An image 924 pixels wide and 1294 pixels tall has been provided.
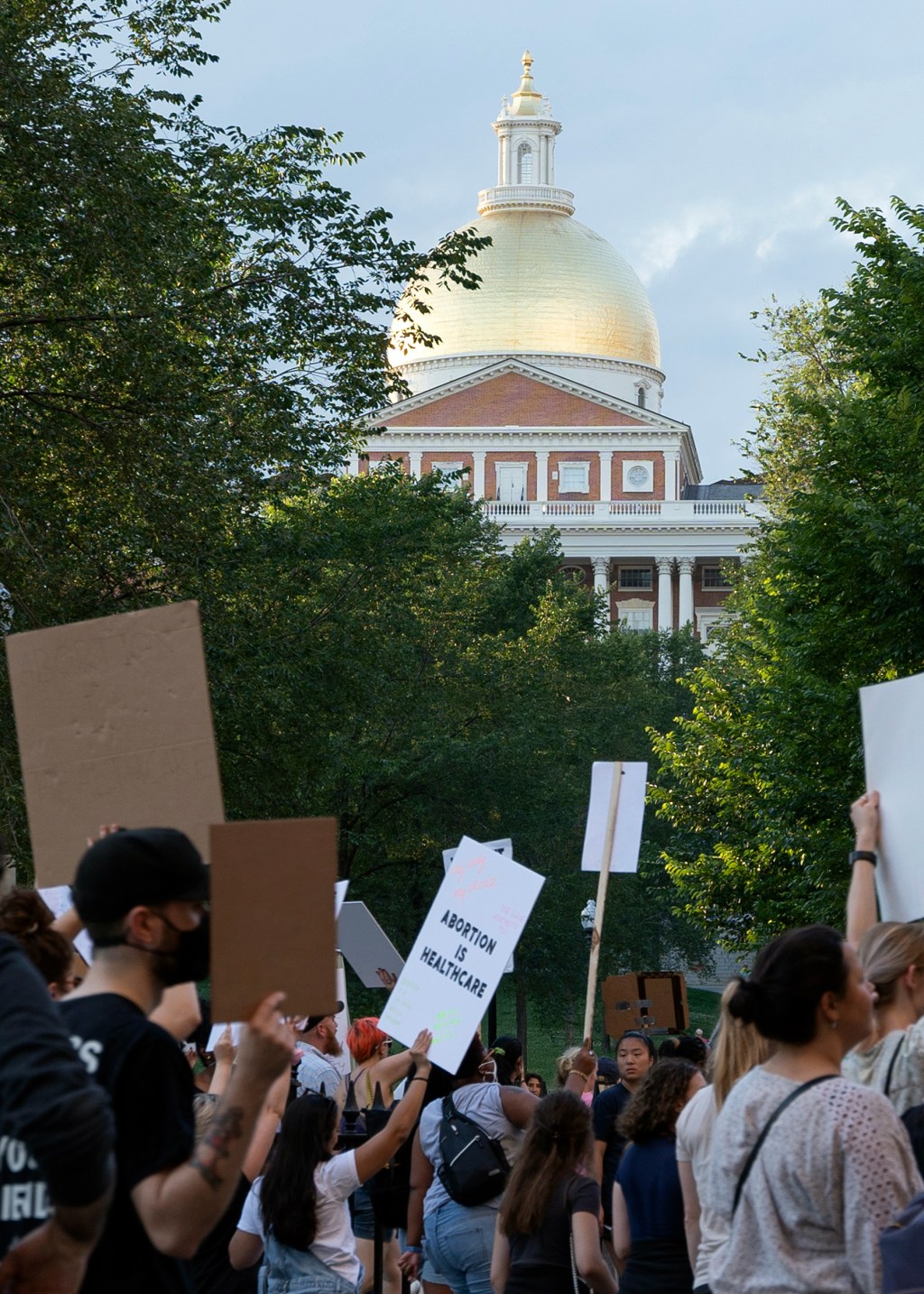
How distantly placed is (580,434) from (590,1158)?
8661 cm

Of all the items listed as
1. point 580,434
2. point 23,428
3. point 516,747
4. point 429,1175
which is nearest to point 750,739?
point 516,747

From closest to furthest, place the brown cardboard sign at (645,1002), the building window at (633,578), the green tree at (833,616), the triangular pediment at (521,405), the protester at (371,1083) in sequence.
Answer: the protester at (371,1083) → the brown cardboard sign at (645,1002) → the green tree at (833,616) → the triangular pediment at (521,405) → the building window at (633,578)

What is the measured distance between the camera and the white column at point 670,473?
93125 mm

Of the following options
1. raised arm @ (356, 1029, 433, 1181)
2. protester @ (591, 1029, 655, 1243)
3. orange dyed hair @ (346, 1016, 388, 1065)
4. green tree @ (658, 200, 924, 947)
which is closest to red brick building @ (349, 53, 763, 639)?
green tree @ (658, 200, 924, 947)

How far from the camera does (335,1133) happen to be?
615 cm

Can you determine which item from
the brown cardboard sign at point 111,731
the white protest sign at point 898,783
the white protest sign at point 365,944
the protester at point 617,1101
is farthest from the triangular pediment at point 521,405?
the brown cardboard sign at point 111,731

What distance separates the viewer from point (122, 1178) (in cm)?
304

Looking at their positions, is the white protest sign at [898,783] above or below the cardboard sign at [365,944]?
above

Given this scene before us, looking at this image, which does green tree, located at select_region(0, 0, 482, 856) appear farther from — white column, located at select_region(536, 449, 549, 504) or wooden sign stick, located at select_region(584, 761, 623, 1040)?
white column, located at select_region(536, 449, 549, 504)

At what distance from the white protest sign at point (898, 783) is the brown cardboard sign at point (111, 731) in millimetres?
1834

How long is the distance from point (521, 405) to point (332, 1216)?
8663cm

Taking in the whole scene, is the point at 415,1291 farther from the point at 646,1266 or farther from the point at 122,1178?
the point at 122,1178

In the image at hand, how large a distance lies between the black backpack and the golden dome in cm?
8959

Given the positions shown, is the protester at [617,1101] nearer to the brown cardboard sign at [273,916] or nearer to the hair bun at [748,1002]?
the hair bun at [748,1002]
